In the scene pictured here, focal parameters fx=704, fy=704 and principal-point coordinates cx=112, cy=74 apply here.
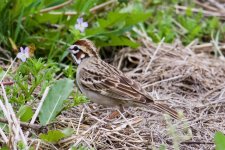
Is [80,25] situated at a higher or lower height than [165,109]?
higher

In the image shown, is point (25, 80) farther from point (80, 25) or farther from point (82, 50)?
point (80, 25)

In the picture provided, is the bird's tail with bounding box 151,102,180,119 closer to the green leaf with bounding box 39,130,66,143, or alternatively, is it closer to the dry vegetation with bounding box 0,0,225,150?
the dry vegetation with bounding box 0,0,225,150

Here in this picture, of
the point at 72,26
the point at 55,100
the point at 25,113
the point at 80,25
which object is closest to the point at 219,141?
the point at 55,100

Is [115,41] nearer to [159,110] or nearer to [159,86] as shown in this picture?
[159,86]

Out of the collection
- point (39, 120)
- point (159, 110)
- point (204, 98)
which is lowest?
point (204, 98)

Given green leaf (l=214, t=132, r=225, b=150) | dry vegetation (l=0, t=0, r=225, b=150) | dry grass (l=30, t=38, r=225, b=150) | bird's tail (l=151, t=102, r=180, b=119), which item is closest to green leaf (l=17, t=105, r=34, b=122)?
dry vegetation (l=0, t=0, r=225, b=150)

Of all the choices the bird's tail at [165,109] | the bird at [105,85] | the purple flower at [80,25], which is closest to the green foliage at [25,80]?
the bird at [105,85]

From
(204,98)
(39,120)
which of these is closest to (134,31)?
(204,98)
